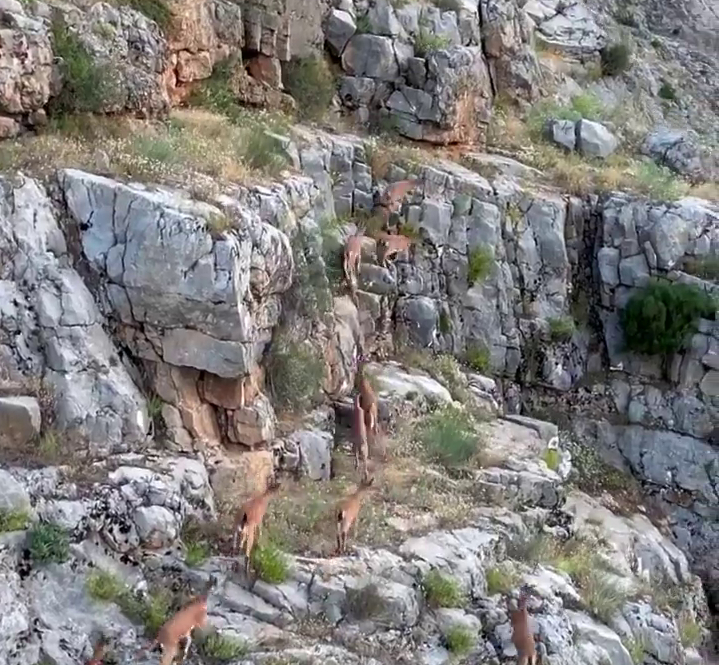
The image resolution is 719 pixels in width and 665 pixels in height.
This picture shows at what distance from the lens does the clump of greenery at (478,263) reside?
58.1 feet

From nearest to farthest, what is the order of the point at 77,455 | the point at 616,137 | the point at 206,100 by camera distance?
1. the point at 77,455
2. the point at 206,100
3. the point at 616,137

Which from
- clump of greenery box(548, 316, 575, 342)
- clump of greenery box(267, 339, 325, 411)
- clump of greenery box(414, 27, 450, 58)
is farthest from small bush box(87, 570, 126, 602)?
clump of greenery box(414, 27, 450, 58)

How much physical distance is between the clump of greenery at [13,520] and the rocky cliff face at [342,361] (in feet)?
0.12

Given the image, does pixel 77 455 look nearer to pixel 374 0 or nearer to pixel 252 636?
pixel 252 636

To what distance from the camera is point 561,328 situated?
18.5 m

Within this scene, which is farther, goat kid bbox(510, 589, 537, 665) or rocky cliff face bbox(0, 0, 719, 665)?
goat kid bbox(510, 589, 537, 665)

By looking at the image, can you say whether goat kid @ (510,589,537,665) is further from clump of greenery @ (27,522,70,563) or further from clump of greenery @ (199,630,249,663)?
clump of greenery @ (27,522,70,563)

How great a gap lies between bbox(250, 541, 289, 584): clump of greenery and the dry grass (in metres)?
4.16

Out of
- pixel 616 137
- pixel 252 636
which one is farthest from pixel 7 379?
pixel 616 137

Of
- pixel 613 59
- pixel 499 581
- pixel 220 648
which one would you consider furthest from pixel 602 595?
pixel 613 59

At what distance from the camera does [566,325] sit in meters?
18.6

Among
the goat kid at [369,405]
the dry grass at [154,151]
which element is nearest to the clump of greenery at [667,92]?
the dry grass at [154,151]

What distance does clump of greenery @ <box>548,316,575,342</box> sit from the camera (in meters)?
18.5

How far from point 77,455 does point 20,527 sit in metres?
1.12
